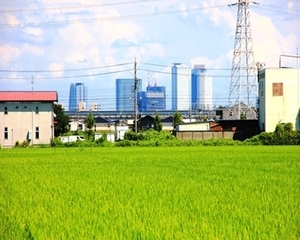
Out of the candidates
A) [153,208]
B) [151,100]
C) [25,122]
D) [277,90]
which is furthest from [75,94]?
[153,208]

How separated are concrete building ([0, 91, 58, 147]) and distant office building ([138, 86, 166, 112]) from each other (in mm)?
42152

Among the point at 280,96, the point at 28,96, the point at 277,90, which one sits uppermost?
the point at 277,90

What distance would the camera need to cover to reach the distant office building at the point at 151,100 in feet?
283

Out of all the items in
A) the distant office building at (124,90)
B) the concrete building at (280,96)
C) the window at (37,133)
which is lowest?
Result: the window at (37,133)

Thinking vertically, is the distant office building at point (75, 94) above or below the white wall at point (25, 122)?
above

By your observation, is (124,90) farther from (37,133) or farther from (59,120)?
(37,133)

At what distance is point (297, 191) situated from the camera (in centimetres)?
878

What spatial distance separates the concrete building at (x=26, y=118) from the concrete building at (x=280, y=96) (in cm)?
1520

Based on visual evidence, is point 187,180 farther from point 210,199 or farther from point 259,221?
point 259,221

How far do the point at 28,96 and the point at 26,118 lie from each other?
69.1 inches

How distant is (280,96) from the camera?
36.9 metres

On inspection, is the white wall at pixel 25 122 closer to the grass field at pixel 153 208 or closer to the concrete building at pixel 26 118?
the concrete building at pixel 26 118

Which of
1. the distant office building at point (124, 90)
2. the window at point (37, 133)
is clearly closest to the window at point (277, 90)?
the window at point (37, 133)

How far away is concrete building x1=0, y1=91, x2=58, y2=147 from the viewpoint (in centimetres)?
4059
